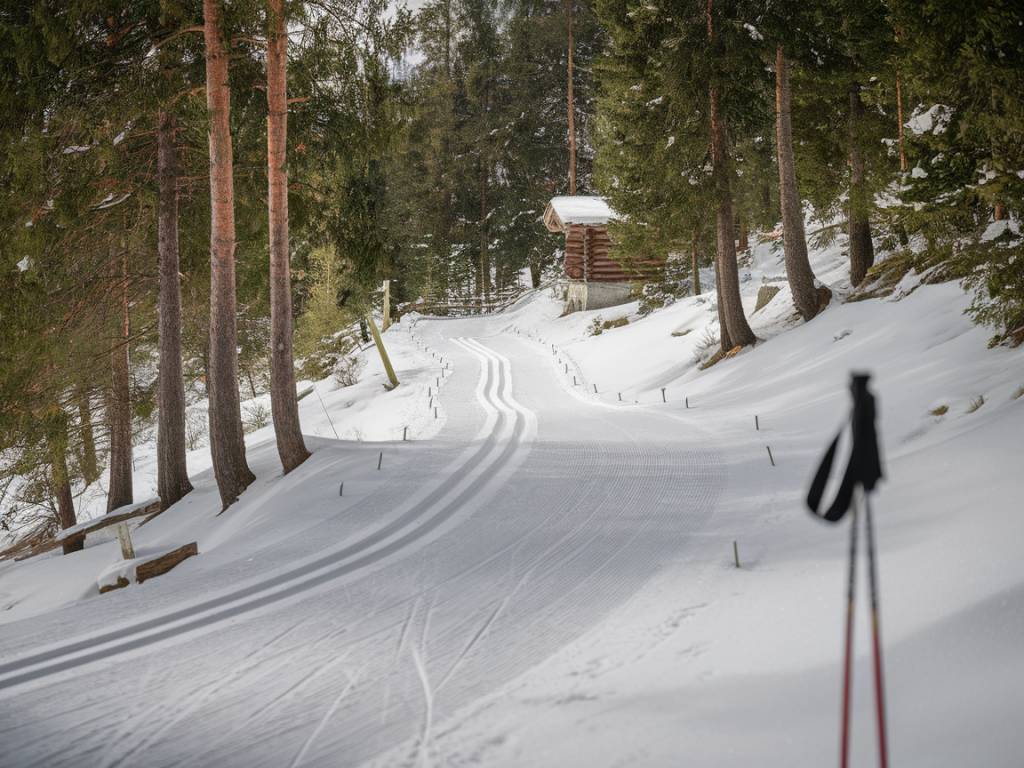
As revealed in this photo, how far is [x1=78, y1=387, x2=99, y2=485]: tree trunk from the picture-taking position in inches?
575

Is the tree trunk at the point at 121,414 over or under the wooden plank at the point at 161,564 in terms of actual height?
over

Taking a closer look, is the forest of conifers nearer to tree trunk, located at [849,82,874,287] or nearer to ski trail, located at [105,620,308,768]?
tree trunk, located at [849,82,874,287]

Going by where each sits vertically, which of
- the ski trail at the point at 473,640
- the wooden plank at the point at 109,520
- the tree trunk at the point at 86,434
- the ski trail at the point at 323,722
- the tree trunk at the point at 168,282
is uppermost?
the tree trunk at the point at 168,282

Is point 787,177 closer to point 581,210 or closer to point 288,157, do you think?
point 288,157

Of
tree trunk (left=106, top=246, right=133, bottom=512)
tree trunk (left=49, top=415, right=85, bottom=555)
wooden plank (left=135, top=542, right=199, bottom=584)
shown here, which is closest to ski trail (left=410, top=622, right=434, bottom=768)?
wooden plank (left=135, top=542, right=199, bottom=584)

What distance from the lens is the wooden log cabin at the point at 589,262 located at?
3931 cm

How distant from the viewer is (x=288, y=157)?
12758 mm

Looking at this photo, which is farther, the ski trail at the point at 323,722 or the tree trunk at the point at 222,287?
the tree trunk at the point at 222,287

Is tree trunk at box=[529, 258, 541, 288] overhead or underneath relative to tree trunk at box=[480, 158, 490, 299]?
underneath

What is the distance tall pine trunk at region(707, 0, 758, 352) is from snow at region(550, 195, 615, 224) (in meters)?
18.1

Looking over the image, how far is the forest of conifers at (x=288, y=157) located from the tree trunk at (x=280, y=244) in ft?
0.14

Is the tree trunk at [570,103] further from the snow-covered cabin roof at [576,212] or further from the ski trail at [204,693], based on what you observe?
the ski trail at [204,693]

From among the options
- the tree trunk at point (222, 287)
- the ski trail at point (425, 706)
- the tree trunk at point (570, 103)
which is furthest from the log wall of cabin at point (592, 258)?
the ski trail at point (425, 706)

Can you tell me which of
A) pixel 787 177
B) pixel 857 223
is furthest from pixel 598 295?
pixel 787 177
